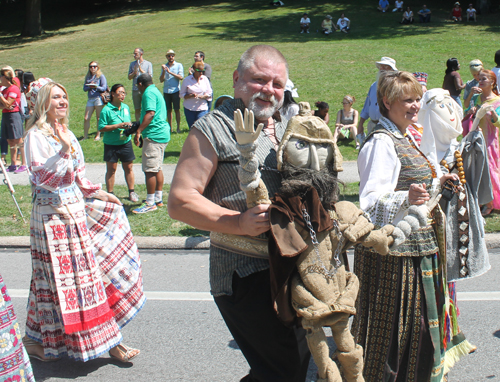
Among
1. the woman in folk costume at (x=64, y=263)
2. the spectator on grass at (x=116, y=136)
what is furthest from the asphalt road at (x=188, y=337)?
the spectator on grass at (x=116, y=136)

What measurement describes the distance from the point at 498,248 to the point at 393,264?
3.77 m

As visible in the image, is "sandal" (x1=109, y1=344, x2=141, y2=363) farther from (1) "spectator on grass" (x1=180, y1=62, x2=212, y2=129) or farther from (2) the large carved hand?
(1) "spectator on grass" (x1=180, y1=62, x2=212, y2=129)

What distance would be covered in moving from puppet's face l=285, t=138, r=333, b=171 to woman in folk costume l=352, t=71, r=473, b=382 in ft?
2.28

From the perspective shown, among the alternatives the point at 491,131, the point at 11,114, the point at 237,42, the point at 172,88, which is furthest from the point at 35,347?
the point at 237,42

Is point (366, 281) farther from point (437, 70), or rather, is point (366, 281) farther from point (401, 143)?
point (437, 70)

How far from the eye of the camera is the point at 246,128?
2.01 meters

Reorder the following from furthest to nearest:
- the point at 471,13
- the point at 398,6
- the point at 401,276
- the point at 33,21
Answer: the point at 33,21 < the point at 398,6 < the point at 471,13 < the point at 401,276

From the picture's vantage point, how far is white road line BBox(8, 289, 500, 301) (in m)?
4.82

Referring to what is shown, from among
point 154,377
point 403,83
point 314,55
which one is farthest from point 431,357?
point 314,55

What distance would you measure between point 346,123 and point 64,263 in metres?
9.23

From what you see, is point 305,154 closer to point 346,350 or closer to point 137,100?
point 346,350

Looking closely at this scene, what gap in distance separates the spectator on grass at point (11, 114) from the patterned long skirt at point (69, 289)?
758cm

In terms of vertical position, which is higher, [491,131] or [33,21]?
[33,21]

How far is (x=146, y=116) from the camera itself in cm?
788
